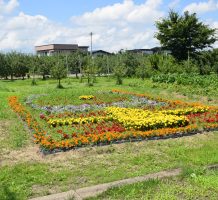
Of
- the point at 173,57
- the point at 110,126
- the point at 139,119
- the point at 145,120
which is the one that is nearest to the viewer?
the point at 145,120

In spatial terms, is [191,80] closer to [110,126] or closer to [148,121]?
[110,126]

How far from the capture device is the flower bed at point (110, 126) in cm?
879

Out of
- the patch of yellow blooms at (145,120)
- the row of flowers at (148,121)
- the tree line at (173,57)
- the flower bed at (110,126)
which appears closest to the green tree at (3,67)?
the tree line at (173,57)

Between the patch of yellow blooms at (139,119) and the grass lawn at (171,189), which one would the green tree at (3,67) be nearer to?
the patch of yellow blooms at (139,119)

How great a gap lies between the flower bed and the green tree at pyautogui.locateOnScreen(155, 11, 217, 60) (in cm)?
2173

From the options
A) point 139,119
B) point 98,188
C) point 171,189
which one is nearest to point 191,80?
point 139,119

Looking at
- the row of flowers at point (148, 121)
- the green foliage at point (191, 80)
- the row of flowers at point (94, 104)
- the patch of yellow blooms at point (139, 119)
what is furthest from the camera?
the green foliage at point (191, 80)

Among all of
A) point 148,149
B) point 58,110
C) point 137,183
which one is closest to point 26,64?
point 58,110

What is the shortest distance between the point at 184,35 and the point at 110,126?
25.4 meters

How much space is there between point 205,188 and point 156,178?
82cm

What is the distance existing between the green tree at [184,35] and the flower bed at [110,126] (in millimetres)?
21729

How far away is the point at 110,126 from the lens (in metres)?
10.7

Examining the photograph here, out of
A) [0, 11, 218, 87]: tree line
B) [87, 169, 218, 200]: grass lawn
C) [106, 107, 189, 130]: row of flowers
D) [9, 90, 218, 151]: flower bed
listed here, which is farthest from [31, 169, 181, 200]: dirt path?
[0, 11, 218, 87]: tree line

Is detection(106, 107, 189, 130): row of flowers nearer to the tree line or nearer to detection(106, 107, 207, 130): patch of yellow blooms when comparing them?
detection(106, 107, 207, 130): patch of yellow blooms
